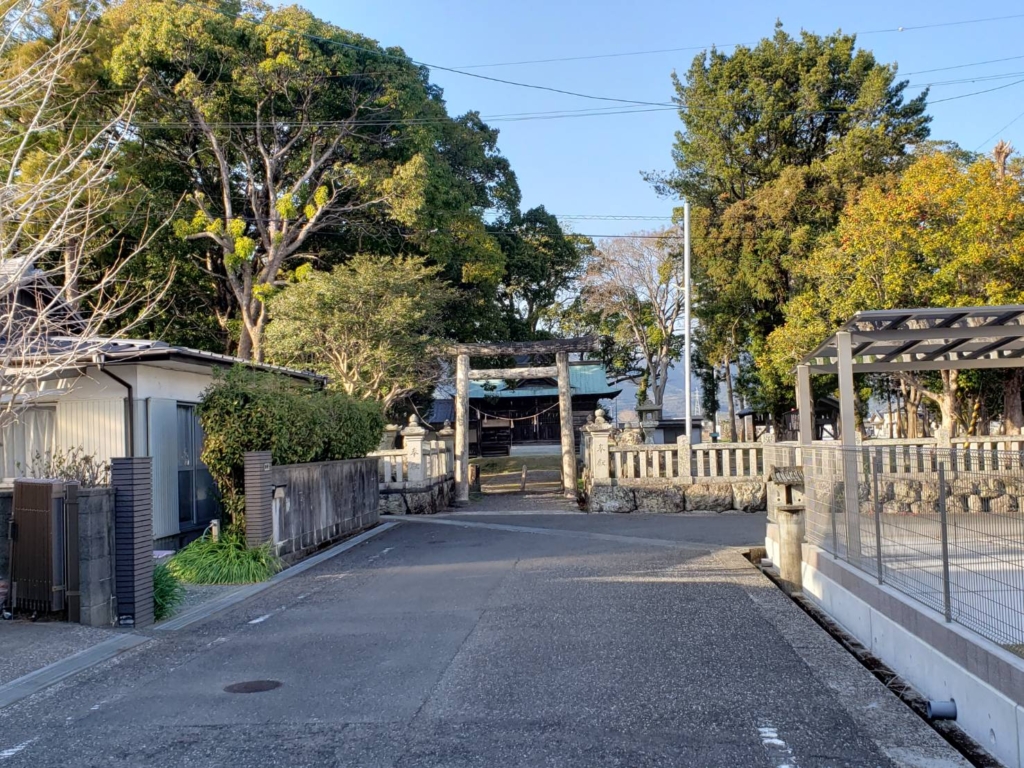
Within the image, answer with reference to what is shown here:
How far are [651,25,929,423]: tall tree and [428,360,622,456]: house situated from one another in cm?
1172

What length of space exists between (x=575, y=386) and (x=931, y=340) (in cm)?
3222

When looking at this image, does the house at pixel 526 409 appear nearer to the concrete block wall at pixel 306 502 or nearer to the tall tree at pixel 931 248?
the tall tree at pixel 931 248

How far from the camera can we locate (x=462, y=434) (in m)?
25.9

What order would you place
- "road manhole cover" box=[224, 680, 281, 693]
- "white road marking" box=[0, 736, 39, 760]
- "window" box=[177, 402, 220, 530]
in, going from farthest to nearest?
"window" box=[177, 402, 220, 530]
"road manhole cover" box=[224, 680, 281, 693]
"white road marking" box=[0, 736, 39, 760]

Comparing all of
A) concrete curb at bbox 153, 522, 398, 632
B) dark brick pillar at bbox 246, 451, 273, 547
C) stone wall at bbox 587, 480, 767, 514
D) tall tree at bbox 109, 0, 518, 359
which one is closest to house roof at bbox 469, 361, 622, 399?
tall tree at bbox 109, 0, 518, 359

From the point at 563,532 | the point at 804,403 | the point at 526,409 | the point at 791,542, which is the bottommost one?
the point at 563,532

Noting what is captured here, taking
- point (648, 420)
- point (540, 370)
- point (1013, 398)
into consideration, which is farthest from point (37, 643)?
point (1013, 398)

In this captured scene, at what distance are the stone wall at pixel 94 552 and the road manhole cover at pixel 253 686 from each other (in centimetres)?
253

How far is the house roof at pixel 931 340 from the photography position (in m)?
9.43

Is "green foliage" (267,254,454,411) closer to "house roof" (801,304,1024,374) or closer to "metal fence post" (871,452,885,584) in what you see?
"house roof" (801,304,1024,374)

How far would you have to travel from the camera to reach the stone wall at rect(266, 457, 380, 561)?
41.9 ft

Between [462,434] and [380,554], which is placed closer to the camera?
[380,554]

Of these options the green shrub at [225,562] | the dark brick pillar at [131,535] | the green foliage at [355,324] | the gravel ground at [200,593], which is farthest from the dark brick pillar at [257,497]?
the green foliage at [355,324]

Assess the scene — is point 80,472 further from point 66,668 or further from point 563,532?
point 563,532
